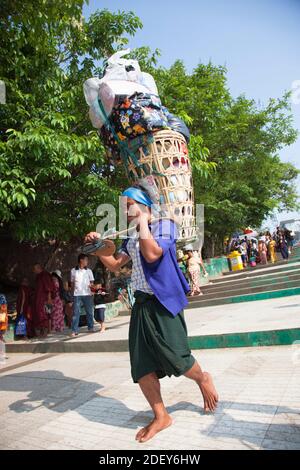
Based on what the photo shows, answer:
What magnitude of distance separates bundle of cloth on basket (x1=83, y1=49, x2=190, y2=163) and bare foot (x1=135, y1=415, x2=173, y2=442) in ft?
6.16

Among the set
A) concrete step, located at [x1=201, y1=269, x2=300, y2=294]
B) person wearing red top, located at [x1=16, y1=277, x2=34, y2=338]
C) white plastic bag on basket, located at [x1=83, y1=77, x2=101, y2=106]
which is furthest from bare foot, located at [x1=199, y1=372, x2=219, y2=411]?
concrete step, located at [x1=201, y1=269, x2=300, y2=294]

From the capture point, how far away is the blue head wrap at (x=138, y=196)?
2.49 m

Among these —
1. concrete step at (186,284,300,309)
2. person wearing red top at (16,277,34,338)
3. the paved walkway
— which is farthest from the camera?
person wearing red top at (16,277,34,338)

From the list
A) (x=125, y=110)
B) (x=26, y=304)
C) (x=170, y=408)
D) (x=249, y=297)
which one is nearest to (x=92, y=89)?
(x=125, y=110)

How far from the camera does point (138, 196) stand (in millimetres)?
2508

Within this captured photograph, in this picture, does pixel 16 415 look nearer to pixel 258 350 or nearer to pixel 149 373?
pixel 149 373

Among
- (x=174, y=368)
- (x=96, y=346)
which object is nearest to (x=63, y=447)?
(x=174, y=368)

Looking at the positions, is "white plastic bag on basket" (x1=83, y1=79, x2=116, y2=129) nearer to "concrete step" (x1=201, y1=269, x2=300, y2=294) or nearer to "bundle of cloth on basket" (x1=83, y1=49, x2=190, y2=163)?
"bundle of cloth on basket" (x1=83, y1=49, x2=190, y2=163)

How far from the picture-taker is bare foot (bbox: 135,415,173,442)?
2.37m

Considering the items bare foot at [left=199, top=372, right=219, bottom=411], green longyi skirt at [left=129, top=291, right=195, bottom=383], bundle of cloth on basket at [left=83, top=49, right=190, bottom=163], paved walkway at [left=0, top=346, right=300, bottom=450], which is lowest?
paved walkway at [left=0, top=346, right=300, bottom=450]

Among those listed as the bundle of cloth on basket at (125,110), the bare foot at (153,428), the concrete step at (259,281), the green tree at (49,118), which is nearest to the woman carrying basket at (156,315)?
the bare foot at (153,428)

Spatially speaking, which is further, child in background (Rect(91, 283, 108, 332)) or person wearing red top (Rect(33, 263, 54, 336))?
person wearing red top (Rect(33, 263, 54, 336))

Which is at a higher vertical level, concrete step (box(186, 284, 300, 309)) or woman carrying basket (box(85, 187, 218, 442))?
woman carrying basket (box(85, 187, 218, 442))

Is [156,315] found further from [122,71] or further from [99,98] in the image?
[122,71]
